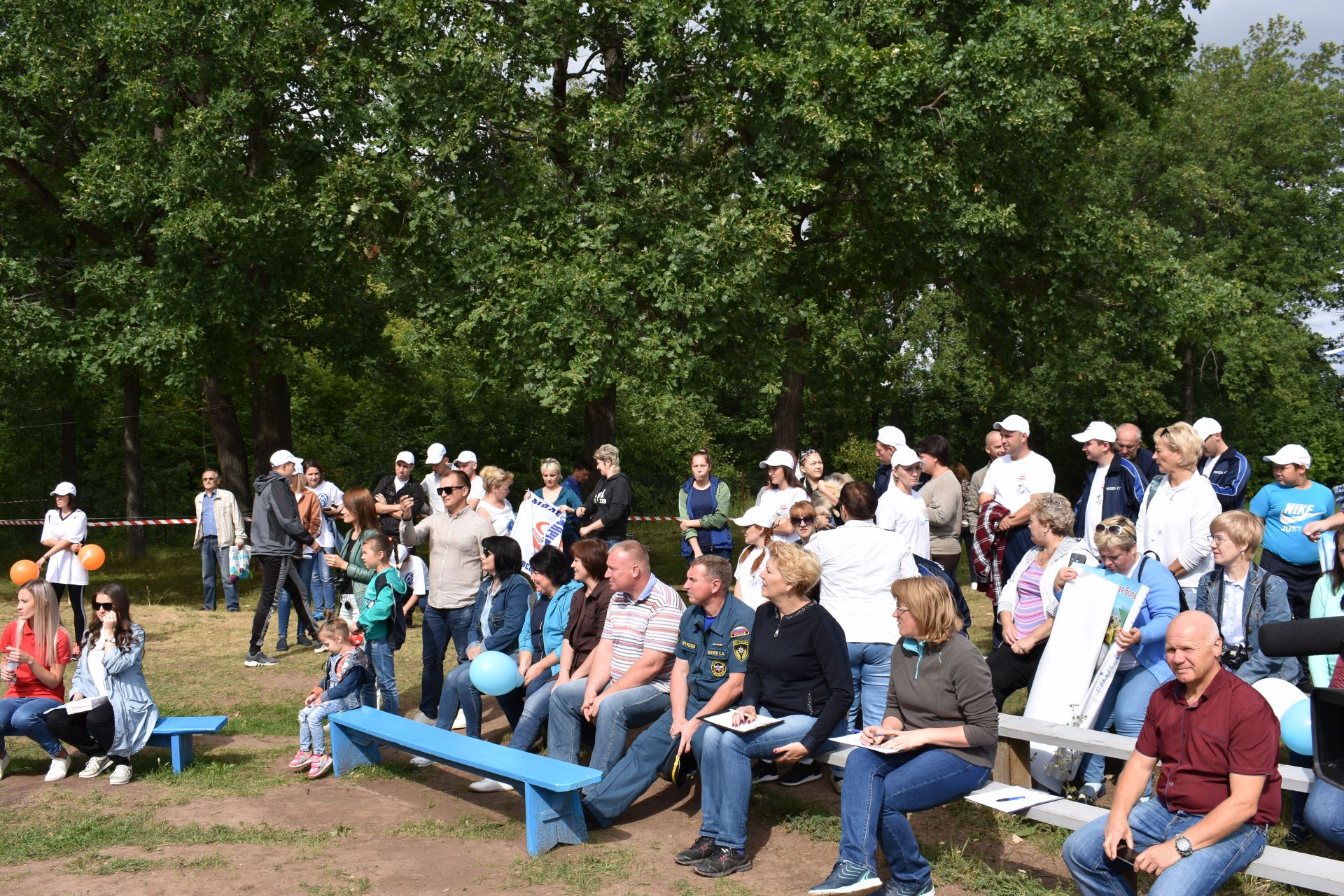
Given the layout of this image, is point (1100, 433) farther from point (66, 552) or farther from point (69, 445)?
point (69, 445)

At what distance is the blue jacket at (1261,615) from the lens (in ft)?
19.7

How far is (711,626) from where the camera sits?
19.8 feet

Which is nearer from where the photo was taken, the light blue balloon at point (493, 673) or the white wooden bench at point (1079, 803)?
the white wooden bench at point (1079, 803)

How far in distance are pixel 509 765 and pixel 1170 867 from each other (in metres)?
3.16

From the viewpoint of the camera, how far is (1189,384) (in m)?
34.4

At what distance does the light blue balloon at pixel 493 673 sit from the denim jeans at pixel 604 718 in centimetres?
52

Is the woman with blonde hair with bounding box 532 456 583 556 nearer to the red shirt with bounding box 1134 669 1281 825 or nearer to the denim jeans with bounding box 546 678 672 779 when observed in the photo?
the denim jeans with bounding box 546 678 672 779

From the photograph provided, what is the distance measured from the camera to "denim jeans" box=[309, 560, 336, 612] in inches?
455

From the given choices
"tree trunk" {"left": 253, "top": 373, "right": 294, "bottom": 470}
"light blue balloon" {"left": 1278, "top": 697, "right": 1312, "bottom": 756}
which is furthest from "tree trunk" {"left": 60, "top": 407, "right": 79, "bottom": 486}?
"light blue balloon" {"left": 1278, "top": 697, "right": 1312, "bottom": 756}

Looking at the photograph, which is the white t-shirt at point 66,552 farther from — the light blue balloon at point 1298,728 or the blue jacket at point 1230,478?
the light blue balloon at point 1298,728

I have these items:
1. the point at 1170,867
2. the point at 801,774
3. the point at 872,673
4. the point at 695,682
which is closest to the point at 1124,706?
the point at 872,673

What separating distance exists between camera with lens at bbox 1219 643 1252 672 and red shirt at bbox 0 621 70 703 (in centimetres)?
657

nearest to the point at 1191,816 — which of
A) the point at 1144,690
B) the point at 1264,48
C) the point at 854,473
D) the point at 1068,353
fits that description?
the point at 1144,690

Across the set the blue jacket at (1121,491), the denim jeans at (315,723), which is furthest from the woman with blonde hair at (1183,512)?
the denim jeans at (315,723)
